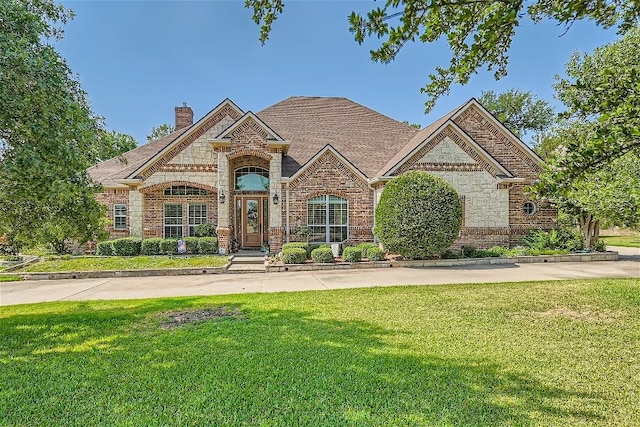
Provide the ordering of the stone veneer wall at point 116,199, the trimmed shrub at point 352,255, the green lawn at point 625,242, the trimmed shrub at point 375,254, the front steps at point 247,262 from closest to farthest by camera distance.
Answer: the front steps at point 247,262 → the trimmed shrub at point 352,255 → the trimmed shrub at point 375,254 → the stone veneer wall at point 116,199 → the green lawn at point 625,242

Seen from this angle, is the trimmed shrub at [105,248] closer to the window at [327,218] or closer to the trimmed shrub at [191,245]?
the trimmed shrub at [191,245]

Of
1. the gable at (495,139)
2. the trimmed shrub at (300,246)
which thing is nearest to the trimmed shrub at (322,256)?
the trimmed shrub at (300,246)

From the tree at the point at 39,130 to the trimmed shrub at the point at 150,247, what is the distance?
10.2 m

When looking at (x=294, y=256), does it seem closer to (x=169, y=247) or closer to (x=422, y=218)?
(x=422, y=218)

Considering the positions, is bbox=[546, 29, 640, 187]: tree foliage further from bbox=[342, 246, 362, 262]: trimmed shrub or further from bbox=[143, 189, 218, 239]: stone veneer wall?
bbox=[143, 189, 218, 239]: stone veneer wall

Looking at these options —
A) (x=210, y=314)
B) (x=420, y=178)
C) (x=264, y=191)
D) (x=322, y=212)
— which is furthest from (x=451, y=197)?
(x=210, y=314)

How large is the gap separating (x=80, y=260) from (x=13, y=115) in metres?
11.5

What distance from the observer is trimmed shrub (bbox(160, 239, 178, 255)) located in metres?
16.2

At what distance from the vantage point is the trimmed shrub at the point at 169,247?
16.2 metres

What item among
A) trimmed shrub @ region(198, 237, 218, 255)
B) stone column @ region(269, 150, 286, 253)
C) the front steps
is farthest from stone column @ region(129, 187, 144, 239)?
stone column @ region(269, 150, 286, 253)

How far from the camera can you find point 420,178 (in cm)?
1421

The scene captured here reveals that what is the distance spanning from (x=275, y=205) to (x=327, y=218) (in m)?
2.62

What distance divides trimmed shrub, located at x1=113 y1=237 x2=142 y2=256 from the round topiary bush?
37.2 feet

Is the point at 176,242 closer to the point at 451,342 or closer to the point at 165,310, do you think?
the point at 165,310
